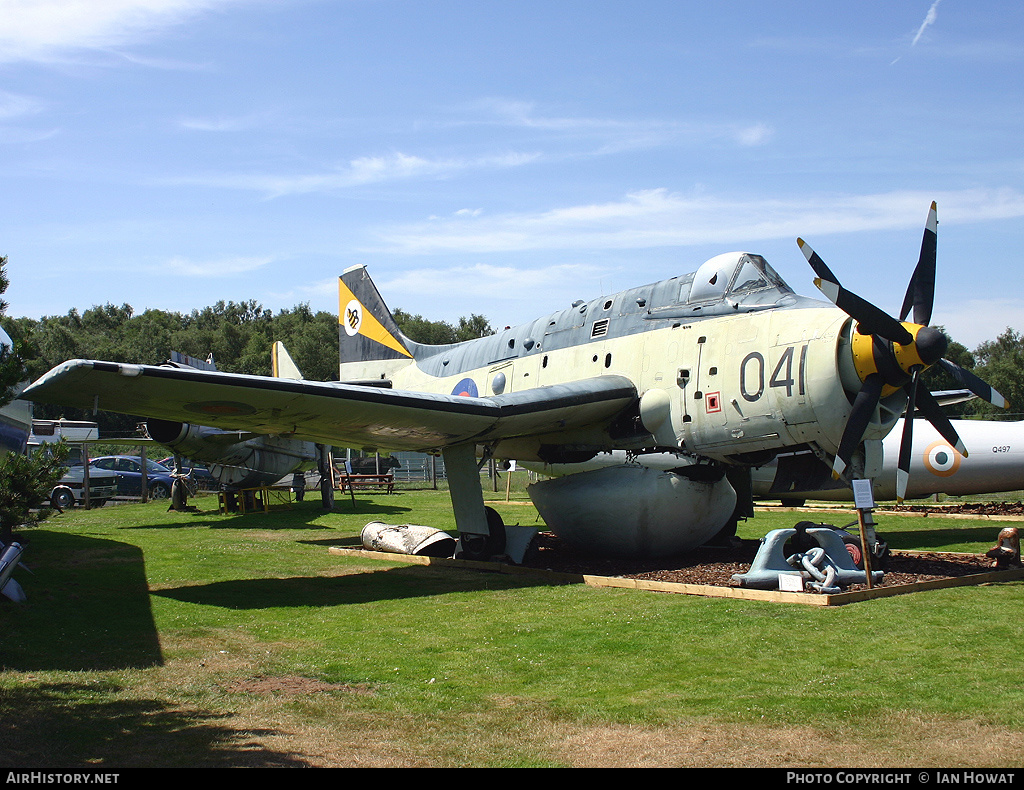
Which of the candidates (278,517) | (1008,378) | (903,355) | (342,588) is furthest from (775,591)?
(1008,378)

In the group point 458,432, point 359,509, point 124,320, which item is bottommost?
point 359,509

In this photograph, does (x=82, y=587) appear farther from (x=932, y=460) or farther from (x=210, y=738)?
(x=932, y=460)

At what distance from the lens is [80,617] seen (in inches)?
360

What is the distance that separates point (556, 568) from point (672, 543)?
2.06 meters

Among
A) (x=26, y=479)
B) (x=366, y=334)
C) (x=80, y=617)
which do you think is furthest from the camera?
(x=366, y=334)

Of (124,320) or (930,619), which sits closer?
(930,619)

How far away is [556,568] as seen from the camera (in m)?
13.8

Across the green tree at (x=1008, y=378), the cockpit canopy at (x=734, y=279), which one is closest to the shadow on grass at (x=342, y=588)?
the cockpit canopy at (x=734, y=279)

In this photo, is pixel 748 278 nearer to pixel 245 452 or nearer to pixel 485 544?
pixel 485 544

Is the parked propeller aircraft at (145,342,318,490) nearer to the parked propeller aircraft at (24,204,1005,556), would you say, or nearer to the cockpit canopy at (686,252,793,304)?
the parked propeller aircraft at (24,204,1005,556)

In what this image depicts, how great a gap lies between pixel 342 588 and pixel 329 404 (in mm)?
2791

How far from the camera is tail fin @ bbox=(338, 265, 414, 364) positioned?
2152 cm

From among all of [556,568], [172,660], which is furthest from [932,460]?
[172,660]
